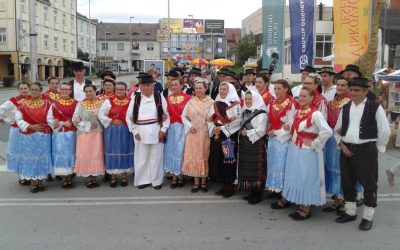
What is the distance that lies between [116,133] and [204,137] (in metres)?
1.43

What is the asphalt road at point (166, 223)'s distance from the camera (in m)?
4.27

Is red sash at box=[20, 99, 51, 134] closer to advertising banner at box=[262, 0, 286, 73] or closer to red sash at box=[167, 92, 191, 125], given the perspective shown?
red sash at box=[167, 92, 191, 125]

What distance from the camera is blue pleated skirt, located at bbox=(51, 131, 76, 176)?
244 inches

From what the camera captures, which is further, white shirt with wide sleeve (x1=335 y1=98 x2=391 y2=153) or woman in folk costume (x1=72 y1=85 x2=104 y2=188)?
woman in folk costume (x1=72 y1=85 x2=104 y2=188)

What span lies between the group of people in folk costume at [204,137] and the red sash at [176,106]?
16 mm

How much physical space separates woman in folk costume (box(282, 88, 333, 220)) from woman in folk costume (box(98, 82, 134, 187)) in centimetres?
280

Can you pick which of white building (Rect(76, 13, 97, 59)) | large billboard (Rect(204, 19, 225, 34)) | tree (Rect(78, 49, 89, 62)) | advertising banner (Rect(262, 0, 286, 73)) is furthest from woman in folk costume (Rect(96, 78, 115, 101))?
large billboard (Rect(204, 19, 225, 34))

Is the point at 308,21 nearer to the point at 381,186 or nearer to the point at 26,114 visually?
the point at 381,186

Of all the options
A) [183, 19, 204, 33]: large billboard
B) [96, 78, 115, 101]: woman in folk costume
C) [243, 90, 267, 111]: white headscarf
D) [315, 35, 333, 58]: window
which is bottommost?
[243, 90, 267, 111]: white headscarf

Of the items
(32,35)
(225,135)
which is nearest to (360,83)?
(225,135)

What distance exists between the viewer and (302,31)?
10758 mm

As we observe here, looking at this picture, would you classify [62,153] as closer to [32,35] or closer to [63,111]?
[63,111]

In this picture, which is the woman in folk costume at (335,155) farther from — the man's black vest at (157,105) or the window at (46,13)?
the window at (46,13)

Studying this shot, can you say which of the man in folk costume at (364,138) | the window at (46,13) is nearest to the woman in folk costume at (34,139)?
the man in folk costume at (364,138)
